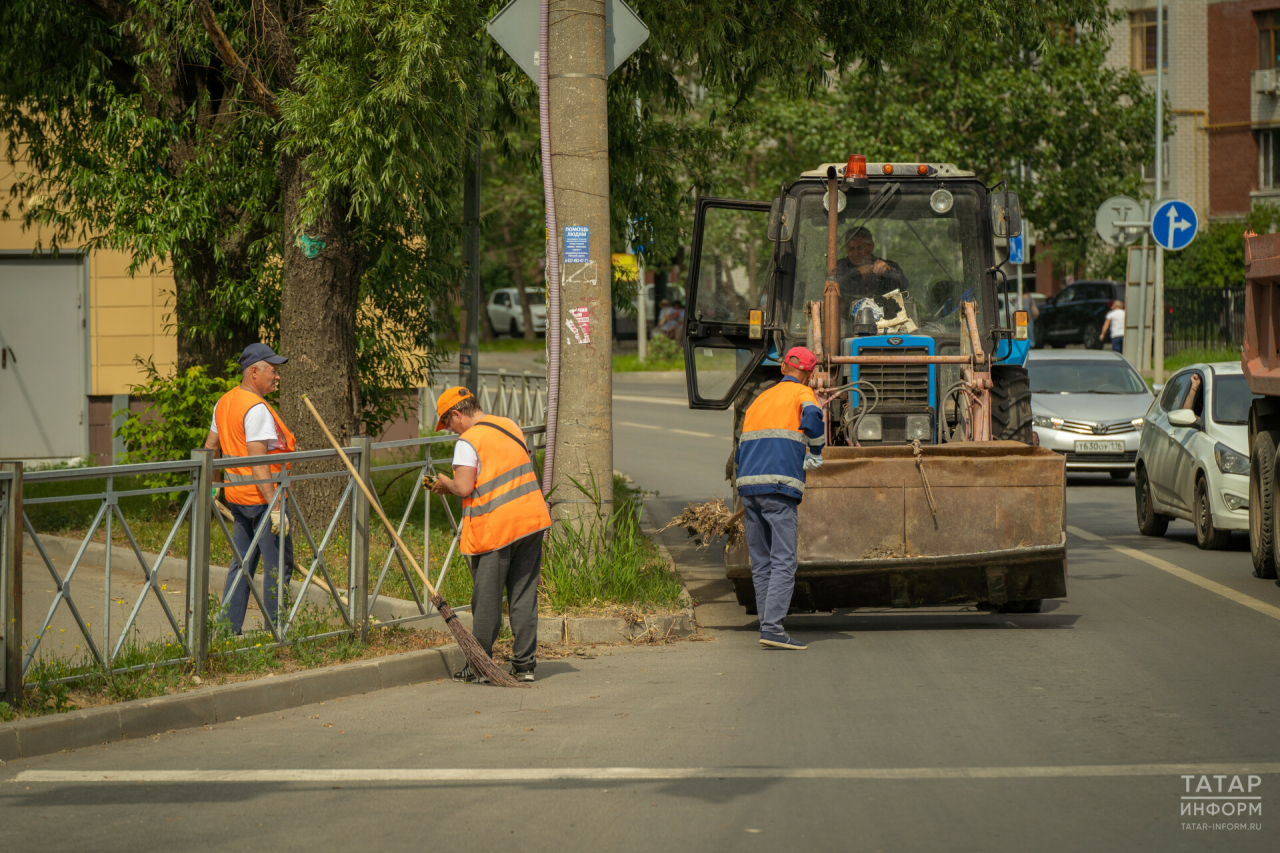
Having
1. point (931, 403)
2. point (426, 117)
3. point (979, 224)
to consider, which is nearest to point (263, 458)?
point (426, 117)

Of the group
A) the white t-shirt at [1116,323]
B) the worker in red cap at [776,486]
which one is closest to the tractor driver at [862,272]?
the worker in red cap at [776,486]

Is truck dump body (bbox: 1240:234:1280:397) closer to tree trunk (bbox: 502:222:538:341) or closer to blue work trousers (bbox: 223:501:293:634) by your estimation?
blue work trousers (bbox: 223:501:293:634)

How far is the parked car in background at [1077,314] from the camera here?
123ft

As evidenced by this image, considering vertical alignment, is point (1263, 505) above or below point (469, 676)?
above

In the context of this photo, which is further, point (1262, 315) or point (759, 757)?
point (1262, 315)

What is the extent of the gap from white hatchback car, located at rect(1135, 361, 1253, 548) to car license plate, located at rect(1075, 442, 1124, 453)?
2.85 m

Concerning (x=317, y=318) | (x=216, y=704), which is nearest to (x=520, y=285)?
(x=317, y=318)

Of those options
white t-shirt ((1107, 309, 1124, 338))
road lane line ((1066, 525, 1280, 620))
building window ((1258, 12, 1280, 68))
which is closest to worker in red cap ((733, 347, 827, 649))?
road lane line ((1066, 525, 1280, 620))

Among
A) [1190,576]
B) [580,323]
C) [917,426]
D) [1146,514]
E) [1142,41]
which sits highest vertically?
[1142,41]

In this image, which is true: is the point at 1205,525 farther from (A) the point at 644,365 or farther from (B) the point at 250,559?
(A) the point at 644,365

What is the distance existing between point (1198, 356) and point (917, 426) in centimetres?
2387

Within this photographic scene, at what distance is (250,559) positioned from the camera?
7.89 metres

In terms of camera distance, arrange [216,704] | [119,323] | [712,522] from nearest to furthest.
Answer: [216,704] → [712,522] → [119,323]

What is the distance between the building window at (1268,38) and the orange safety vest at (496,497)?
44.2 metres
